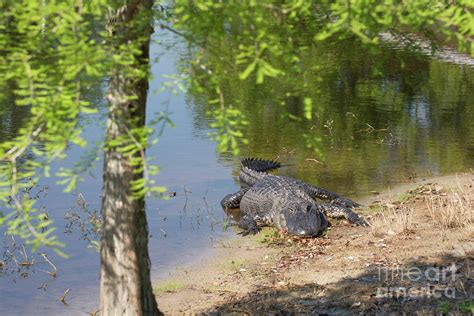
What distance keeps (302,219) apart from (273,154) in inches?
157

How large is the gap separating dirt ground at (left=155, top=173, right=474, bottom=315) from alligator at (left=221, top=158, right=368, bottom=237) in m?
0.19

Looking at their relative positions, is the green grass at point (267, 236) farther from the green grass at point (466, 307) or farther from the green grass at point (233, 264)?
the green grass at point (466, 307)

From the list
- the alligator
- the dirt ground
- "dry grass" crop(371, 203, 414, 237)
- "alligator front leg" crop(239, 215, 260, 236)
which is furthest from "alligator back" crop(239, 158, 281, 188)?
"dry grass" crop(371, 203, 414, 237)

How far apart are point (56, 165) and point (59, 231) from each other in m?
3.18

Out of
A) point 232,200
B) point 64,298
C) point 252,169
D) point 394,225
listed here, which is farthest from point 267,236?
point 64,298

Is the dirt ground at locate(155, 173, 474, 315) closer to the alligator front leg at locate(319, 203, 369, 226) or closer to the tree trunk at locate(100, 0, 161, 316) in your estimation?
the alligator front leg at locate(319, 203, 369, 226)

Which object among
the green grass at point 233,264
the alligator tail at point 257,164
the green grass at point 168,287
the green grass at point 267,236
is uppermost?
the alligator tail at point 257,164

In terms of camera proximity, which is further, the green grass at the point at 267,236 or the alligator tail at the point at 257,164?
the alligator tail at the point at 257,164

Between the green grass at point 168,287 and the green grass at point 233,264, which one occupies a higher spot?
the green grass at point 233,264

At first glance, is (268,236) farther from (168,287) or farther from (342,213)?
(168,287)

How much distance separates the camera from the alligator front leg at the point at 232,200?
12430 millimetres

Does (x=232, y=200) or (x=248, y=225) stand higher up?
(x=232, y=200)

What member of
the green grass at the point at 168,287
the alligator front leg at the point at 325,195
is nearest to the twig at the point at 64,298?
the green grass at the point at 168,287

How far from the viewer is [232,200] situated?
12.6 m
